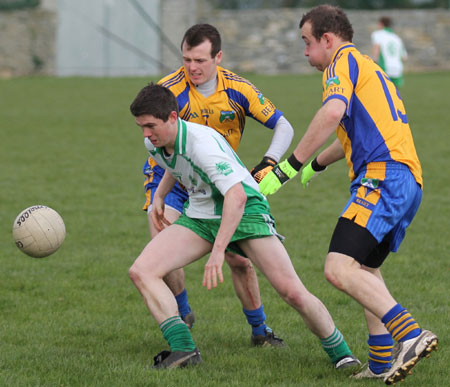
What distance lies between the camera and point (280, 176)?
17.3 ft

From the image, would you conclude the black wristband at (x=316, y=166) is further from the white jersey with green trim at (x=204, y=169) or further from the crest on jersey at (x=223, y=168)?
the crest on jersey at (x=223, y=168)

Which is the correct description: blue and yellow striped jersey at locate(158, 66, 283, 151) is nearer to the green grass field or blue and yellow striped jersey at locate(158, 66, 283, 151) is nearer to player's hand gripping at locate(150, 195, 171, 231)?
player's hand gripping at locate(150, 195, 171, 231)

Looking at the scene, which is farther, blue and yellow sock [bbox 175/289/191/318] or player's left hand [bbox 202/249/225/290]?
blue and yellow sock [bbox 175/289/191/318]

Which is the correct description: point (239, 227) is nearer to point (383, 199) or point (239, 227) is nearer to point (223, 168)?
point (223, 168)

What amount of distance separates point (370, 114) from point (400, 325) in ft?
4.21

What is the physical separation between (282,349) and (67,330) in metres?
1.70

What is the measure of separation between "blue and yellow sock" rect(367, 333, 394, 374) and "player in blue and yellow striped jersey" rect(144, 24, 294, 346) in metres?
0.96

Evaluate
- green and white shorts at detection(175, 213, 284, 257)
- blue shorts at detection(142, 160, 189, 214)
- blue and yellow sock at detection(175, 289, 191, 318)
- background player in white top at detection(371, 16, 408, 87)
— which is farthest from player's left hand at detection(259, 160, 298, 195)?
background player in white top at detection(371, 16, 408, 87)

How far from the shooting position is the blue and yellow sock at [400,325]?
491cm

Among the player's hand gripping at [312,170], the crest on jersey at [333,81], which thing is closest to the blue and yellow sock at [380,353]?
the player's hand gripping at [312,170]

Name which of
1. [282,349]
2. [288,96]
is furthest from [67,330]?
[288,96]

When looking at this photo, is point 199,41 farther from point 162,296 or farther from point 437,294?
point 437,294

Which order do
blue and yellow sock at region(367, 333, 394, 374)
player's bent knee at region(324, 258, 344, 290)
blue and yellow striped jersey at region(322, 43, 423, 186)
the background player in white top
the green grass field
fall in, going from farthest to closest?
the background player in white top < the green grass field < blue and yellow sock at region(367, 333, 394, 374) < blue and yellow striped jersey at region(322, 43, 423, 186) < player's bent knee at region(324, 258, 344, 290)

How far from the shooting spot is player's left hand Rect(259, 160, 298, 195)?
524 cm
